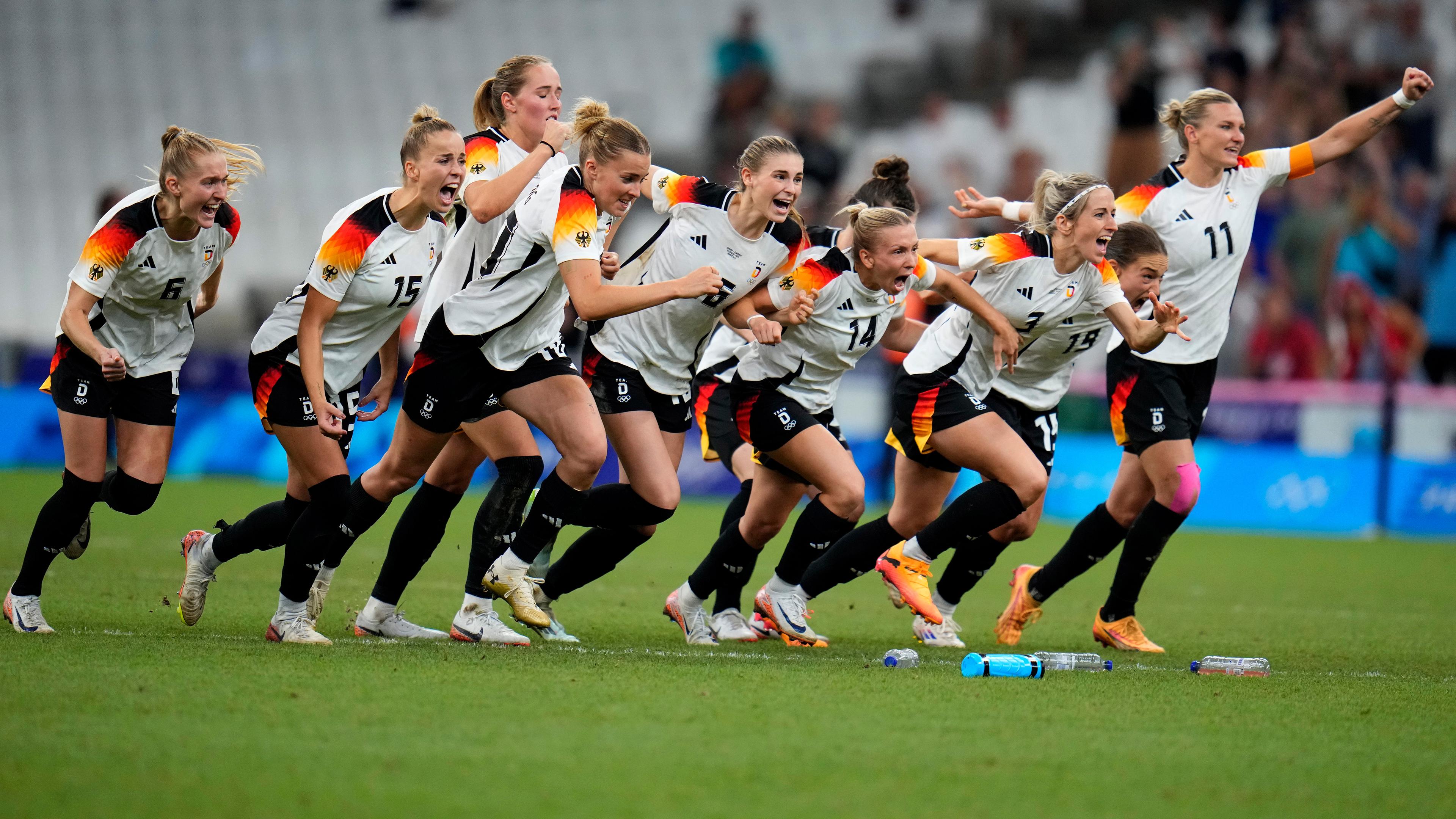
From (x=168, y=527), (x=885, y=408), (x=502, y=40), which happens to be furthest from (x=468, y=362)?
(x=502, y=40)

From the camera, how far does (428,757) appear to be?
3.93m

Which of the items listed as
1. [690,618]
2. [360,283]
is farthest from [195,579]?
[690,618]

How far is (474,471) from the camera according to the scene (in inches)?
255

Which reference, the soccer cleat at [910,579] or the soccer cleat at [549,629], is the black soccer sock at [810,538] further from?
the soccer cleat at [549,629]

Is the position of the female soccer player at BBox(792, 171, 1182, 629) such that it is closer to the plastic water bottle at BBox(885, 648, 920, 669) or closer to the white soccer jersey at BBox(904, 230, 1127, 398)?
the white soccer jersey at BBox(904, 230, 1127, 398)

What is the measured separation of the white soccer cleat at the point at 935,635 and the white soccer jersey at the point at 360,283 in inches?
108

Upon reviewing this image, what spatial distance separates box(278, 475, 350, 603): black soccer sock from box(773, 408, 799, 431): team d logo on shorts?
186 centimetres

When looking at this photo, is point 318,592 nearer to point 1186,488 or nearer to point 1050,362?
point 1050,362

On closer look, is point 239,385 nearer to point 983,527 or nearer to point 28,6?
point 28,6

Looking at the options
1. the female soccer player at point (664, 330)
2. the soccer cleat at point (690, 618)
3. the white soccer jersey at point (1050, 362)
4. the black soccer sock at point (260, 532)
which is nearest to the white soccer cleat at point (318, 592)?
the black soccer sock at point (260, 532)

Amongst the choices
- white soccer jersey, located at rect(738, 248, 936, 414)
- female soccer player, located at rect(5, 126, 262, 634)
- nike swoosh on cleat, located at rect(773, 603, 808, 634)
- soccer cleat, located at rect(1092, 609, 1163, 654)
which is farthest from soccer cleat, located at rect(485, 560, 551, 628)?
soccer cleat, located at rect(1092, 609, 1163, 654)

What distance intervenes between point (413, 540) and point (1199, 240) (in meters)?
3.92

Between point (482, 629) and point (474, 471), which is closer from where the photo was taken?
point (482, 629)

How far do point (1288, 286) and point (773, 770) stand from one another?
48.3 feet
